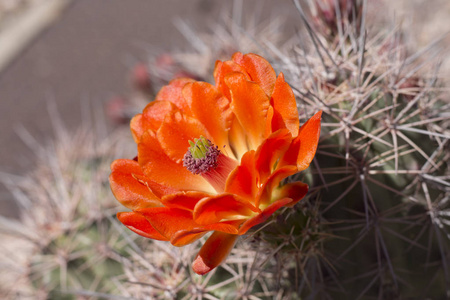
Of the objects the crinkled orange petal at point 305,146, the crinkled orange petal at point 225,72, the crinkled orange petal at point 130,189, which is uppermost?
the crinkled orange petal at point 225,72

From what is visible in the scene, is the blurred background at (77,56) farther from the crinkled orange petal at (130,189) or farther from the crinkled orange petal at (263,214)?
the crinkled orange petal at (263,214)

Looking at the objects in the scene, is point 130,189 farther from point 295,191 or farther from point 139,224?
point 295,191

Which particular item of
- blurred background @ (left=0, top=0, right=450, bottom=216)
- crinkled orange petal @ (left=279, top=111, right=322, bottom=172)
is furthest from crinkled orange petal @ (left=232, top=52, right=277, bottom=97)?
blurred background @ (left=0, top=0, right=450, bottom=216)

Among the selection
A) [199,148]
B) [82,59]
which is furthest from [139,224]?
[82,59]

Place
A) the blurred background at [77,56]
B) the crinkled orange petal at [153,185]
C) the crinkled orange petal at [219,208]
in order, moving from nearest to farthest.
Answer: the crinkled orange petal at [219,208], the crinkled orange petal at [153,185], the blurred background at [77,56]

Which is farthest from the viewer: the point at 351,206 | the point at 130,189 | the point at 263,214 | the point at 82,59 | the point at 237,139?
the point at 82,59

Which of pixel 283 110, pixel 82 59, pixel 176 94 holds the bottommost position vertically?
pixel 283 110

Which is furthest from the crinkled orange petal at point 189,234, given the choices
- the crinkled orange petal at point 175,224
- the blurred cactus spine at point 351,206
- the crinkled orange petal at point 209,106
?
the crinkled orange petal at point 209,106
